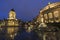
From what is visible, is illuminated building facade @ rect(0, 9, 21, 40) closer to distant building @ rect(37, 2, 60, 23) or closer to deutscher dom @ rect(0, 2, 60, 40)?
deutscher dom @ rect(0, 2, 60, 40)

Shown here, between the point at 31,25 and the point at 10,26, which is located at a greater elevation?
the point at 31,25

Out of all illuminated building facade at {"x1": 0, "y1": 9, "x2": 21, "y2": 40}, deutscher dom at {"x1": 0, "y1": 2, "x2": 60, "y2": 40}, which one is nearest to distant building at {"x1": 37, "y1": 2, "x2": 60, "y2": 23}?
deutscher dom at {"x1": 0, "y1": 2, "x2": 60, "y2": 40}

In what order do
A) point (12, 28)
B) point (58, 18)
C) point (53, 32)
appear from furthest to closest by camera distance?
point (12, 28), point (58, 18), point (53, 32)

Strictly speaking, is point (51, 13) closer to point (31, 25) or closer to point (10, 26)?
point (31, 25)

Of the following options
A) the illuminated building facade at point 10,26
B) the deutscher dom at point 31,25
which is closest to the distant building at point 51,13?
the deutscher dom at point 31,25

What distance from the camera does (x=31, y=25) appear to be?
47.5 metres

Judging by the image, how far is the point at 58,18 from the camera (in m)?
45.5

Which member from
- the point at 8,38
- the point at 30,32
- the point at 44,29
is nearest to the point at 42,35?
the point at 44,29

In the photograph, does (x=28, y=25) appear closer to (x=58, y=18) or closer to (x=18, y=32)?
(x=18, y=32)

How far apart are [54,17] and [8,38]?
35.6 feet

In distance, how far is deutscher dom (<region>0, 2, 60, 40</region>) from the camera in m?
42.3

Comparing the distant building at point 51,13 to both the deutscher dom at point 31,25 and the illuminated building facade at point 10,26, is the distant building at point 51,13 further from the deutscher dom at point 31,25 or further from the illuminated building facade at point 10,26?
the illuminated building facade at point 10,26

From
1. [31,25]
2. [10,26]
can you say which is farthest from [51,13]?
[10,26]

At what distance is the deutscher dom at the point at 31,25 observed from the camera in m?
42.3
